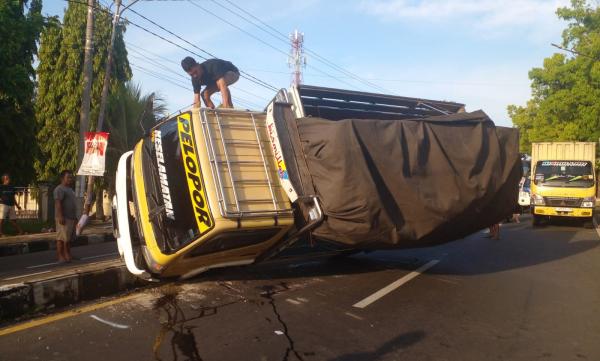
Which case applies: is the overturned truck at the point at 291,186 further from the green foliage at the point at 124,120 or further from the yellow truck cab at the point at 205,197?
the green foliage at the point at 124,120

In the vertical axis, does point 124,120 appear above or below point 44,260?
above

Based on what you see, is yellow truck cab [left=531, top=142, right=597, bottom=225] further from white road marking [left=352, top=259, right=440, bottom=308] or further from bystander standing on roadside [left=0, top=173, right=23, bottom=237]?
bystander standing on roadside [left=0, top=173, right=23, bottom=237]

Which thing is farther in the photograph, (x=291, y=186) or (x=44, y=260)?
(x=44, y=260)

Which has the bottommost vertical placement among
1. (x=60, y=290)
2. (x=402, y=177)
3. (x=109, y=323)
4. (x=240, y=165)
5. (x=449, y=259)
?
(x=449, y=259)

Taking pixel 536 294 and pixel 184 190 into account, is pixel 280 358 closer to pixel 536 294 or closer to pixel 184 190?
pixel 184 190

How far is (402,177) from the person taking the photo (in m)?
4.94

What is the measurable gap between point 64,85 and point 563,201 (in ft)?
68.6

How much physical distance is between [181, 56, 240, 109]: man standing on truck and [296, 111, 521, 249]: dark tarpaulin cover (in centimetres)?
178

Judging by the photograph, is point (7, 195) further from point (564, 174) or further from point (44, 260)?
point (564, 174)

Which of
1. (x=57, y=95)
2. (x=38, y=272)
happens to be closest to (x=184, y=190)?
(x=38, y=272)

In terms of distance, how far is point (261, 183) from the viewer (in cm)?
492

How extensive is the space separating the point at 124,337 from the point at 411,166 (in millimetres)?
3288

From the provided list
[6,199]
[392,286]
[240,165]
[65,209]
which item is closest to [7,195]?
[6,199]

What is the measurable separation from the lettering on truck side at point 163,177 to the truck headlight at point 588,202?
13.3 meters
